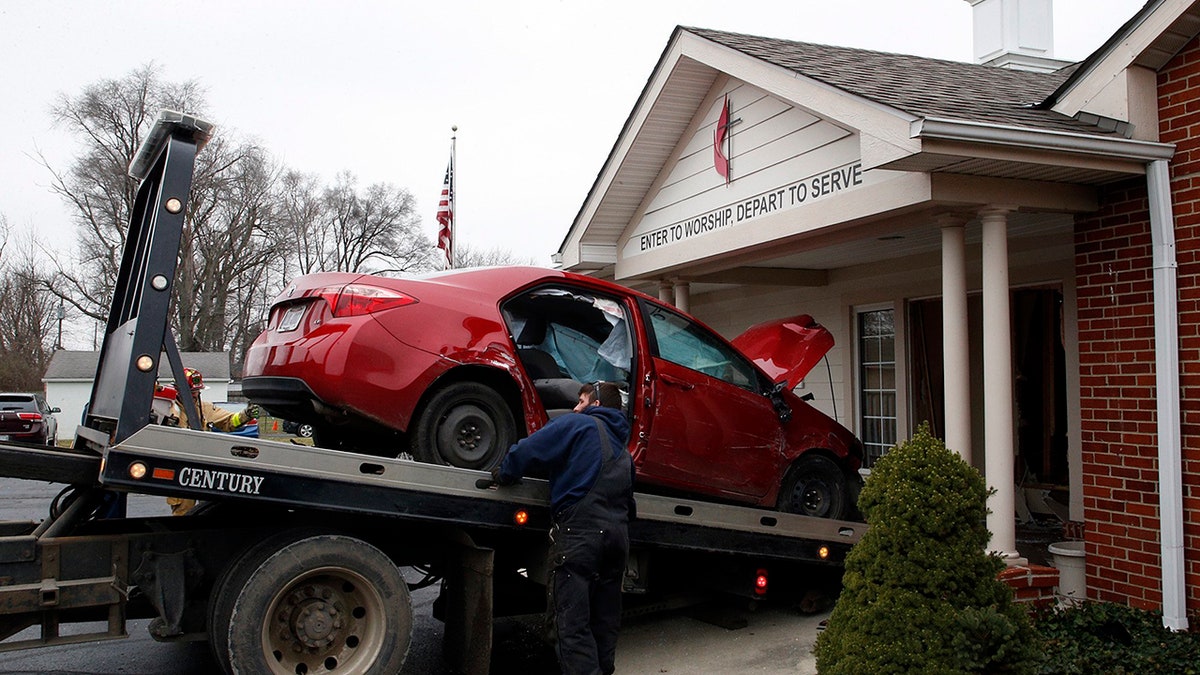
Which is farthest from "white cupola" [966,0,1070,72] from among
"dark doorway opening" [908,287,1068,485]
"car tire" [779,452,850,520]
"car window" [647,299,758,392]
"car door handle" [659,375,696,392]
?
"car door handle" [659,375,696,392]

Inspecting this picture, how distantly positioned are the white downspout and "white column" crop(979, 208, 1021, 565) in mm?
822

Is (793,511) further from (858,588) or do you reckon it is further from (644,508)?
(858,588)

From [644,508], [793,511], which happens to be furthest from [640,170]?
[644,508]

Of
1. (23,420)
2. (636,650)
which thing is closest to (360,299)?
(636,650)

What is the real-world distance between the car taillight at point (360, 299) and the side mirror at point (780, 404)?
267cm

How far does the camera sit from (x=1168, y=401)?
541cm

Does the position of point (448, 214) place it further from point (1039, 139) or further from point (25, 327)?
point (25, 327)

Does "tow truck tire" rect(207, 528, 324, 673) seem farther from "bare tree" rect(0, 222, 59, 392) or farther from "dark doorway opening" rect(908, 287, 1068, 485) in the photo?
"bare tree" rect(0, 222, 59, 392)

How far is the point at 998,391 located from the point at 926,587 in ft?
7.43

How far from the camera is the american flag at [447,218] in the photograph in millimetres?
13777

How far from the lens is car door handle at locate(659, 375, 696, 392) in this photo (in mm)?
5707

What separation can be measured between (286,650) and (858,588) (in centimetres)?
273

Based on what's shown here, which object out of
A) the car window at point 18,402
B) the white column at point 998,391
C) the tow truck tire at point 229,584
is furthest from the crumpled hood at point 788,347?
the car window at point 18,402

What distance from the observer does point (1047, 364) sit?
893cm
